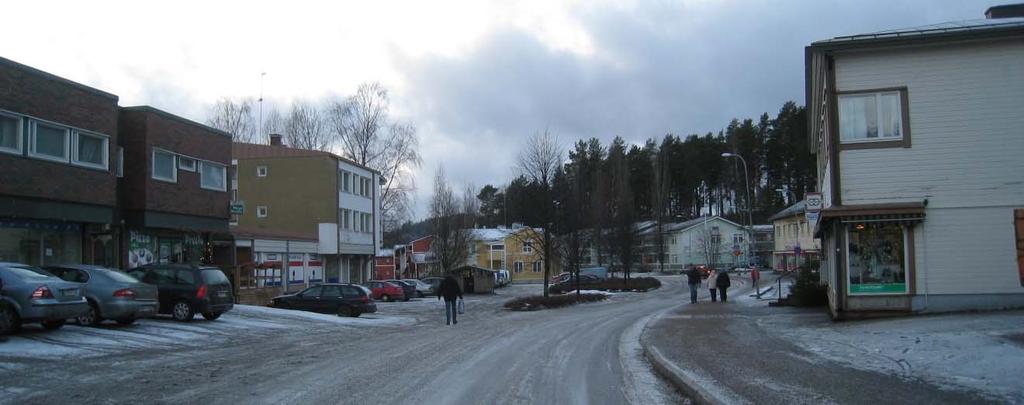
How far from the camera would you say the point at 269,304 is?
32312mm

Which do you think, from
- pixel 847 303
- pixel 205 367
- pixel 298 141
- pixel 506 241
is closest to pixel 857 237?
pixel 847 303

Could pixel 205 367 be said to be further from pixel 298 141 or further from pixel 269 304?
pixel 298 141

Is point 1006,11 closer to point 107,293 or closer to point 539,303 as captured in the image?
point 539,303

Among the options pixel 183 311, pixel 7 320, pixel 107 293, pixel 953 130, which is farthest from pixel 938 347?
pixel 183 311

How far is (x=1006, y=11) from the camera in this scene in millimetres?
23406

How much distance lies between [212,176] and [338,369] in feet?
66.3

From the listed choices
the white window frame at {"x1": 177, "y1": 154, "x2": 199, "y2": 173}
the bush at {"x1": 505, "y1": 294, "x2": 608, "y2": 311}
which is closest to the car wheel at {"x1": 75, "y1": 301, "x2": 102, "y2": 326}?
the white window frame at {"x1": 177, "y1": 154, "x2": 199, "y2": 173}

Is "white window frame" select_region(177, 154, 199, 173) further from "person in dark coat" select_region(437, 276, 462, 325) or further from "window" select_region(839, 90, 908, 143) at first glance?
"window" select_region(839, 90, 908, 143)

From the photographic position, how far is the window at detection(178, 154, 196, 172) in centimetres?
2823

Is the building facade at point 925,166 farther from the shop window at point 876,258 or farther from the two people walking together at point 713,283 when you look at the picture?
the two people walking together at point 713,283

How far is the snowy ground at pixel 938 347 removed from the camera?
9805 millimetres

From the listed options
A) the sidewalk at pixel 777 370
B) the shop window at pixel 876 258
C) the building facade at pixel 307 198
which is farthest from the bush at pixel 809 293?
the building facade at pixel 307 198

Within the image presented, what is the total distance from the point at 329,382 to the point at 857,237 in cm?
1427

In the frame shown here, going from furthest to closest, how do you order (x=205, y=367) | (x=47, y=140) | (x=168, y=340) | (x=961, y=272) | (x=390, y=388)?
(x=47, y=140) < (x=961, y=272) < (x=168, y=340) < (x=205, y=367) < (x=390, y=388)
